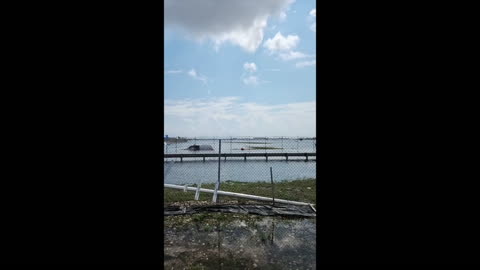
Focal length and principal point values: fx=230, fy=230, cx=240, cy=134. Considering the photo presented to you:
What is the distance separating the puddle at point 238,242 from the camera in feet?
10.2

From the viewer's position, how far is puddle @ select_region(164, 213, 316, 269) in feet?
10.2

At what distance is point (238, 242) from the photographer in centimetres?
371
